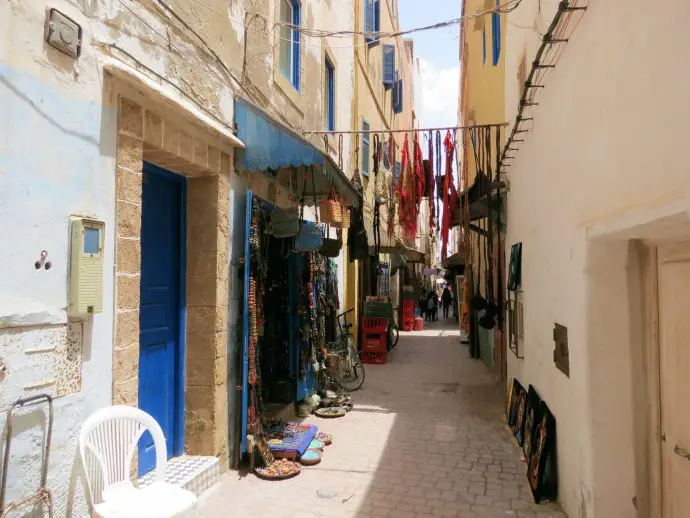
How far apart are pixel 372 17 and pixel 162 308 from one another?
12222 millimetres

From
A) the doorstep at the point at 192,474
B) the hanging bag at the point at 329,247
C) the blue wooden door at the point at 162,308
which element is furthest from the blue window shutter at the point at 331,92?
the doorstep at the point at 192,474

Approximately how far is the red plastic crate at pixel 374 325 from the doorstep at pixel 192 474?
7.42 m

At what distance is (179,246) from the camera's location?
14.6 ft

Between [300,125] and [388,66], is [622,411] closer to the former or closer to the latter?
[300,125]

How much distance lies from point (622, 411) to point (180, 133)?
11.9 ft

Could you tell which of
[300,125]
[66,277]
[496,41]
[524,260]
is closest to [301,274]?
[300,125]

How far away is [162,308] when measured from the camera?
4.21 meters

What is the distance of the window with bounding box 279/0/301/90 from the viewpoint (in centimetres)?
651

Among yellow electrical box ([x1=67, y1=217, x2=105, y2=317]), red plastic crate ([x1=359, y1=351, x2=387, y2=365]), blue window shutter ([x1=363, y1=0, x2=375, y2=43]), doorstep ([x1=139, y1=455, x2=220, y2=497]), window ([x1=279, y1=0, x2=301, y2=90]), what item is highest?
blue window shutter ([x1=363, y1=0, x2=375, y2=43])

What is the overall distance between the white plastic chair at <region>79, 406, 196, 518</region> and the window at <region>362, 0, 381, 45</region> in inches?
463

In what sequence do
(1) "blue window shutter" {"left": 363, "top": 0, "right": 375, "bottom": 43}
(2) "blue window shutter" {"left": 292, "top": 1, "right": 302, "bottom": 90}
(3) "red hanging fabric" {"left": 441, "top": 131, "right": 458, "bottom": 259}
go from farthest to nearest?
1. (1) "blue window shutter" {"left": 363, "top": 0, "right": 375, "bottom": 43}
2. (3) "red hanging fabric" {"left": 441, "top": 131, "right": 458, "bottom": 259}
3. (2) "blue window shutter" {"left": 292, "top": 1, "right": 302, "bottom": 90}

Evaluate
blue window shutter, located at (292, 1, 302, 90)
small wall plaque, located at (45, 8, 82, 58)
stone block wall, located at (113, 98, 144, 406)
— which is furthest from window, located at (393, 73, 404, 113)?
small wall plaque, located at (45, 8, 82, 58)

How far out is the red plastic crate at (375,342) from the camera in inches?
451

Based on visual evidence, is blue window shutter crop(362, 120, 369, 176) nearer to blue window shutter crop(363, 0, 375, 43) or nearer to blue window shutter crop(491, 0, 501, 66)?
blue window shutter crop(363, 0, 375, 43)
